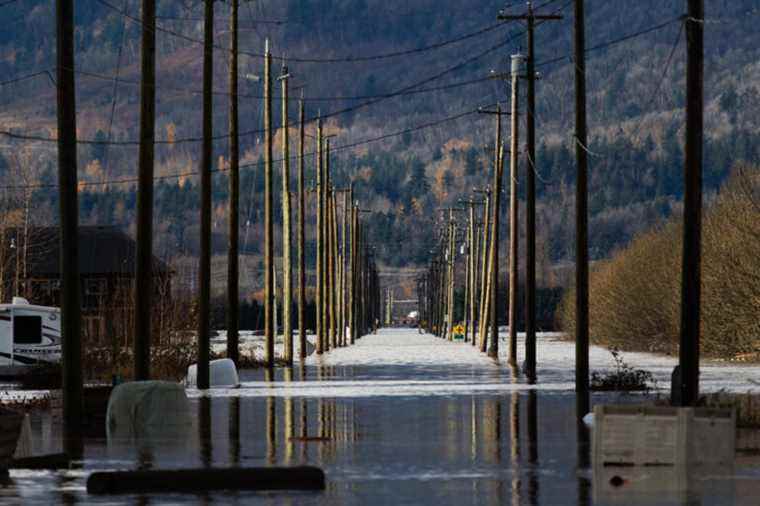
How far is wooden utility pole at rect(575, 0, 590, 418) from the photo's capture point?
4294 cm

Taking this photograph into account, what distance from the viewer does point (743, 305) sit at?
60.5m

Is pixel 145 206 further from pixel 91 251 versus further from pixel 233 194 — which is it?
pixel 91 251

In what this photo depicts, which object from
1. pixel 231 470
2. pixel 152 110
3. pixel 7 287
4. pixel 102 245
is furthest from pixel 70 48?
pixel 102 245

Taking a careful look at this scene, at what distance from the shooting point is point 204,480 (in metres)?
20.7

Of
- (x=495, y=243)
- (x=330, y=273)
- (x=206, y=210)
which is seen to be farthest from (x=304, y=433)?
(x=330, y=273)

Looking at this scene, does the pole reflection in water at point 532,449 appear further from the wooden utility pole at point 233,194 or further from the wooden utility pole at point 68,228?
the wooden utility pole at point 233,194

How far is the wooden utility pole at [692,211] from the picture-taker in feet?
101

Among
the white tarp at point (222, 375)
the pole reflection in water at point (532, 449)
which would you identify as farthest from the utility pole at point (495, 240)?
the pole reflection in water at point (532, 449)

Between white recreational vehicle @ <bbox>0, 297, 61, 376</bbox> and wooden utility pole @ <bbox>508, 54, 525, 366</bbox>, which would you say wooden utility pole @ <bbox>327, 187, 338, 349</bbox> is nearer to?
wooden utility pole @ <bbox>508, 54, 525, 366</bbox>

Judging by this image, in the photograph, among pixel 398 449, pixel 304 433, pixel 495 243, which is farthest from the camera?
pixel 495 243

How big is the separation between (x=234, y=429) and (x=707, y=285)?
3447cm

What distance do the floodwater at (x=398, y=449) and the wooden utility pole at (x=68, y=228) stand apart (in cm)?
82

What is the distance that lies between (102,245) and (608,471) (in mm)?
94225

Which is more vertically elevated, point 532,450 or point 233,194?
point 233,194
